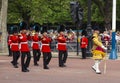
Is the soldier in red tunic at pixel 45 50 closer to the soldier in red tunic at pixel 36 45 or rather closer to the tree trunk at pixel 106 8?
the soldier in red tunic at pixel 36 45

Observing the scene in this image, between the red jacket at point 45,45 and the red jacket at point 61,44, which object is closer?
the red jacket at point 45,45

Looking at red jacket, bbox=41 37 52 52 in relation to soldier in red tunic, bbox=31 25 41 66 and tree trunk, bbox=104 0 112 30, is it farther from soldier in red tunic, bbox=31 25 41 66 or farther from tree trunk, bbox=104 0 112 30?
tree trunk, bbox=104 0 112 30

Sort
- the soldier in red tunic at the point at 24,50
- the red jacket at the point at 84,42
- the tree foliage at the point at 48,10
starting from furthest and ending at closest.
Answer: the tree foliage at the point at 48,10, the red jacket at the point at 84,42, the soldier in red tunic at the point at 24,50

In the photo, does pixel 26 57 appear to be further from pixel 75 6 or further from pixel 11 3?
pixel 11 3

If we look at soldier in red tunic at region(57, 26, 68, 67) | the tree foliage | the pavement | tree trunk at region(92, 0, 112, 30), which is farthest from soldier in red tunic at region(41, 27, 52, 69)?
tree trunk at region(92, 0, 112, 30)

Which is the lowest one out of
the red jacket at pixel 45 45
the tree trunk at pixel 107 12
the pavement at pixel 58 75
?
the pavement at pixel 58 75

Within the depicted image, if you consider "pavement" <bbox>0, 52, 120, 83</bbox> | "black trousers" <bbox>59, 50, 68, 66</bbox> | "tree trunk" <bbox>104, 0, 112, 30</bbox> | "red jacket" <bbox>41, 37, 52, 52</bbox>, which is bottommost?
"pavement" <bbox>0, 52, 120, 83</bbox>

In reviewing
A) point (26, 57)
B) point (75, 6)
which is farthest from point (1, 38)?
point (26, 57)

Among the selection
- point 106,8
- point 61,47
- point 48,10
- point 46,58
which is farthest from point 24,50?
point 48,10

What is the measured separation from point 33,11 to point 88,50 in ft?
69.9

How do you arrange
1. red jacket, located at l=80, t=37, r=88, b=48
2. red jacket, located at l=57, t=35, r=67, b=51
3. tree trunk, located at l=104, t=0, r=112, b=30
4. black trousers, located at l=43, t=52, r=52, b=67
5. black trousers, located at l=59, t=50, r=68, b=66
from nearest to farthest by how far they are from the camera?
black trousers, located at l=43, t=52, r=52, b=67 → red jacket, located at l=57, t=35, r=67, b=51 → black trousers, located at l=59, t=50, r=68, b=66 → red jacket, located at l=80, t=37, r=88, b=48 → tree trunk, located at l=104, t=0, r=112, b=30

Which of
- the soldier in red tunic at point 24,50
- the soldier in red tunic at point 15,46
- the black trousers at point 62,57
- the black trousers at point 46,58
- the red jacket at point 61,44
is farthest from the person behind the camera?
the black trousers at point 62,57

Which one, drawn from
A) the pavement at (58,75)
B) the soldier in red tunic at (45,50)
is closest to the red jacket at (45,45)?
the soldier in red tunic at (45,50)

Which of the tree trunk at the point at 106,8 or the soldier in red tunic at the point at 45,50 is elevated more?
the tree trunk at the point at 106,8
